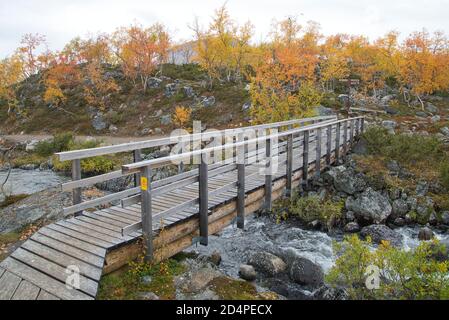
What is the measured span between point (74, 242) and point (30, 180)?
15439mm

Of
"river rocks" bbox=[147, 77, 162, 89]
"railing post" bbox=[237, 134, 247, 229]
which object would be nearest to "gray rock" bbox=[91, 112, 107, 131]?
"river rocks" bbox=[147, 77, 162, 89]

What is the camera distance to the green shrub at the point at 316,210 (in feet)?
34.7

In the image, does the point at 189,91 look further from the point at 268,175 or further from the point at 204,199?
the point at 204,199

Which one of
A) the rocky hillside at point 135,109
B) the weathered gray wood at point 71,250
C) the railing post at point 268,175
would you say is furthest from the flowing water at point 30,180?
the railing post at point 268,175

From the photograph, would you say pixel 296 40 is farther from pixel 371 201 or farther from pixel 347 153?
pixel 371 201

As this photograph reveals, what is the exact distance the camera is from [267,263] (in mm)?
7238

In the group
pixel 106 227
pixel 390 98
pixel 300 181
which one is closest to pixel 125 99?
pixel 390 98

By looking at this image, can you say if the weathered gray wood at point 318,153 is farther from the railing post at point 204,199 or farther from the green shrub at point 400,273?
the railing post at point 204,199

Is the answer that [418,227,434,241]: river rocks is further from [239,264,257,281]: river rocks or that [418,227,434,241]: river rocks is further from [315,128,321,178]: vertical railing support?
[239,264,257,281]: river rocks

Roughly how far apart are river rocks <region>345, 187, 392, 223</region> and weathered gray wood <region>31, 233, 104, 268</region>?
877 cm

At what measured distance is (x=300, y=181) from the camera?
33.6 ft

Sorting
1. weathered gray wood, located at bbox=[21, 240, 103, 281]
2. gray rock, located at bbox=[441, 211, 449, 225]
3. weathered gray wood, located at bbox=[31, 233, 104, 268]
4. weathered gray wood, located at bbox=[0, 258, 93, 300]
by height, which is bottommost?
gray rock, located at bbox=[441, 211, 449, 225]

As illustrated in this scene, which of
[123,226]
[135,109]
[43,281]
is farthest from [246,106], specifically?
[43,281]

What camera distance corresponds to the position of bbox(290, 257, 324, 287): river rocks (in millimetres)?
6845
